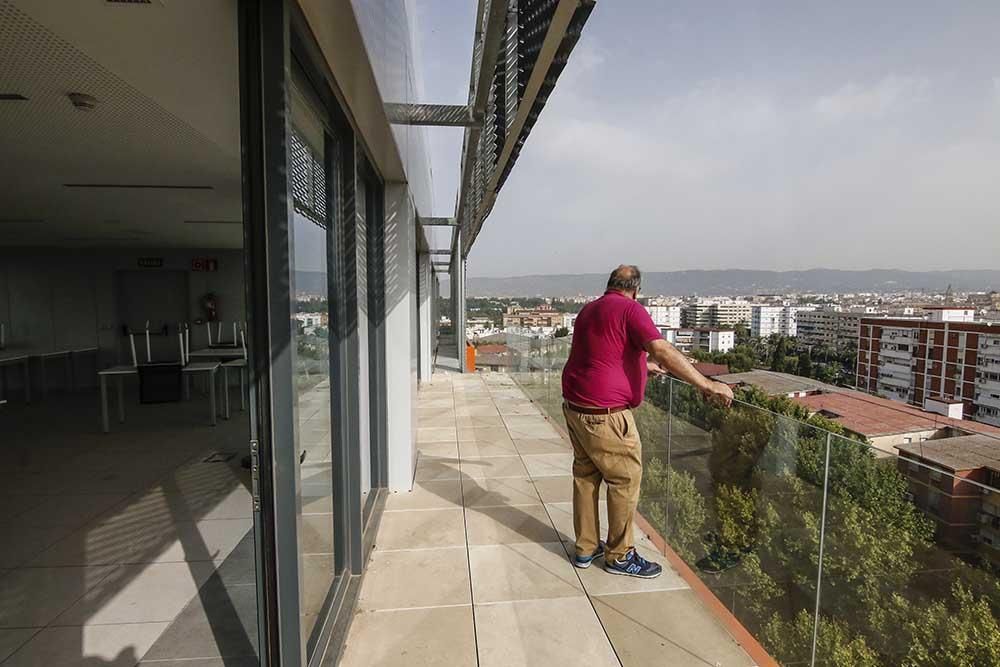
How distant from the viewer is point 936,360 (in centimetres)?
1027

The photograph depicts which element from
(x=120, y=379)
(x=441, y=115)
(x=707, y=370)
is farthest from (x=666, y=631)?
(x=120, y=379)

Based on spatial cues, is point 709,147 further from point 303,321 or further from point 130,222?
point 303,321

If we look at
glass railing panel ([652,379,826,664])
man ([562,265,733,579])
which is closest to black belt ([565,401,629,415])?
man ([562,265,733,579])

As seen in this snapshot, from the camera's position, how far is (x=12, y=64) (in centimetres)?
253

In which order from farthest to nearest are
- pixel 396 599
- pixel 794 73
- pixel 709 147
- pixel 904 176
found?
pixel 709 147 < pixel 904 176 < pixel 794 73 < pixel 396 599

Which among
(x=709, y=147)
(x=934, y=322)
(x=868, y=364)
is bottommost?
(x=868, y=364)

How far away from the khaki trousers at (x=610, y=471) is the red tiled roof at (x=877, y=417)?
1.04m

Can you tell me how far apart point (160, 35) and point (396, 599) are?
277 centimetres

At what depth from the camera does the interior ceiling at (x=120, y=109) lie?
202cm

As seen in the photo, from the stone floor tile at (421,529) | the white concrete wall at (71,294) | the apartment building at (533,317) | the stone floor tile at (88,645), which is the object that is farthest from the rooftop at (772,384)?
the white concrete wall at (71,294)

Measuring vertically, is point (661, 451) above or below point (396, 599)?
above

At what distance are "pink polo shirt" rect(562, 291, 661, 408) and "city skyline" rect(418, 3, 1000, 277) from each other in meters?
0.40

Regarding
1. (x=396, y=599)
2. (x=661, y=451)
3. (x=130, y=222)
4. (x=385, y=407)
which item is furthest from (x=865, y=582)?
(x=130, y=222)

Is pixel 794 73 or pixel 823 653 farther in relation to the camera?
pixel 794 73
